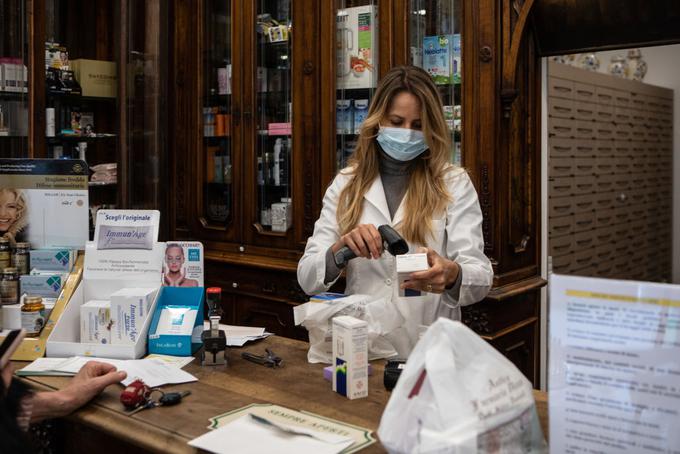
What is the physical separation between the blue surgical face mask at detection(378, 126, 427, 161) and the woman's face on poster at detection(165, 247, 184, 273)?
0.75 metres

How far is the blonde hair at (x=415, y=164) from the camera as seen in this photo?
7.64 feet

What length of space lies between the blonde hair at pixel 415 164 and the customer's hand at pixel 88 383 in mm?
909

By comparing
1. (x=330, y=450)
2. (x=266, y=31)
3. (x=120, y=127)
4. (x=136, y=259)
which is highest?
(x=266, y=31)

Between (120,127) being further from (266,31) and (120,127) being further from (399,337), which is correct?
(399,337)

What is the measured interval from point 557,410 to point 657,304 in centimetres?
25

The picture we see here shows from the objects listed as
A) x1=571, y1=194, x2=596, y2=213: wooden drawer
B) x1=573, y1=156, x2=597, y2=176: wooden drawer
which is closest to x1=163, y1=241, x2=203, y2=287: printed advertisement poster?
x1=571, y1=194, x2=596, y2=213: wooden drawer

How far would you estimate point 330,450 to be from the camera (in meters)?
1.42

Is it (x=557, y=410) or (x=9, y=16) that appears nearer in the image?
(x=557, y=410)

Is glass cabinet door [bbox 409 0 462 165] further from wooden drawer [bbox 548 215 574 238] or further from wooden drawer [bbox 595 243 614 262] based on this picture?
wooden drawer [bbox 595 243 614 262]

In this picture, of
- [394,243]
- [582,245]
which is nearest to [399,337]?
[394,243]

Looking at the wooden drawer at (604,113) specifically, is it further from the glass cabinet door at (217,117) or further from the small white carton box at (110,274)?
the small white carton box at (110,274)

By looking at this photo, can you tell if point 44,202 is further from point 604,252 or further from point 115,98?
point 604,252

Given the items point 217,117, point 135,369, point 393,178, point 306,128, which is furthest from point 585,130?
point 135,369

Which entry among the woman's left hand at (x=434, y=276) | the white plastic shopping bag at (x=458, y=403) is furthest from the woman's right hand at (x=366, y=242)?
the white plastic shopping bag at (x=458, y=403)
